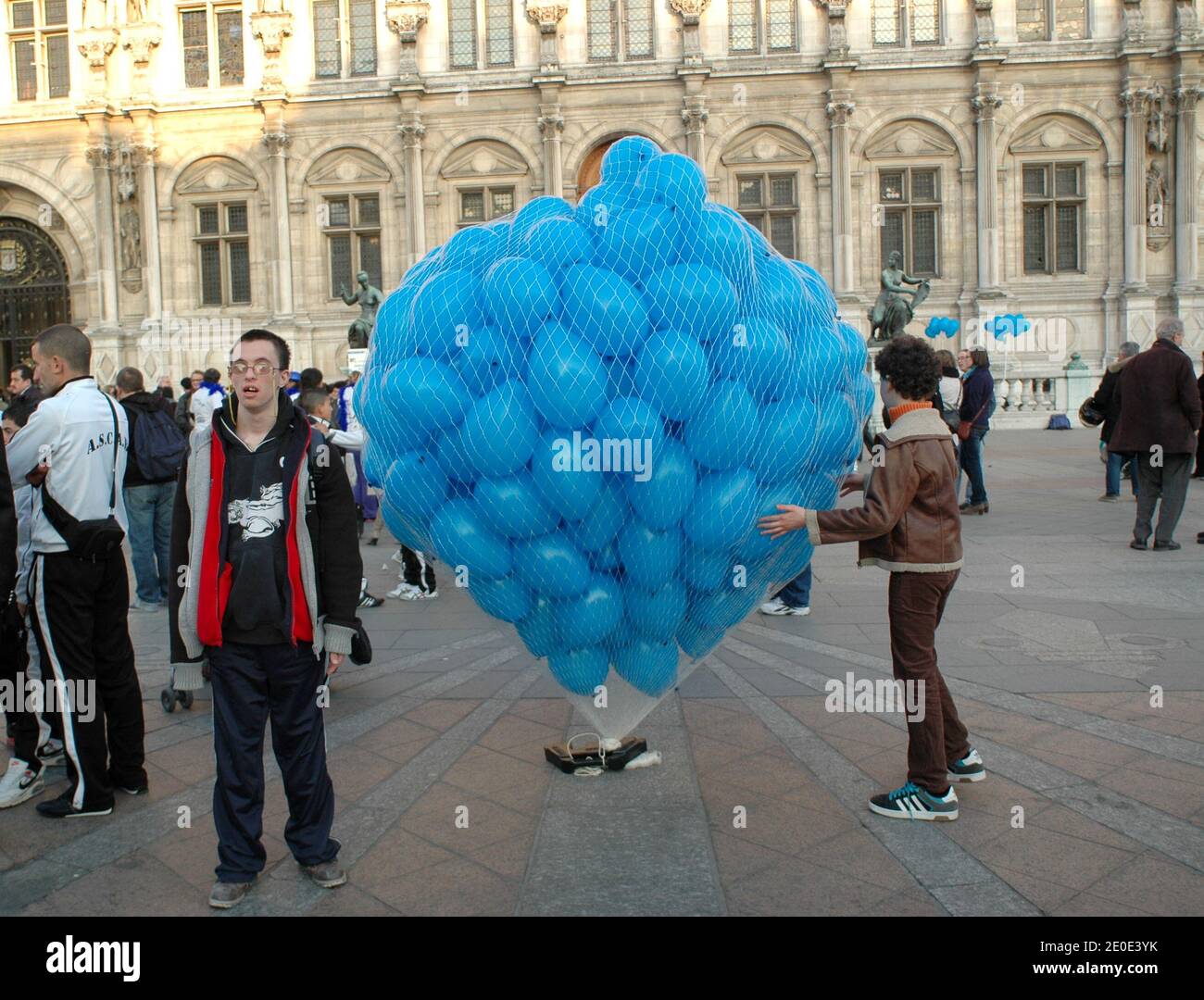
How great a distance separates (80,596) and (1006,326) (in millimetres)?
25345

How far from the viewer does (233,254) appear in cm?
2922

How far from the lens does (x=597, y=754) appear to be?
5230 mm

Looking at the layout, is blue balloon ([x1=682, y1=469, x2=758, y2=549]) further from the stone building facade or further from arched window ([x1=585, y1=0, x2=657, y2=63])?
arched window ([x1=585, y1=0, x2=657, y2=63])

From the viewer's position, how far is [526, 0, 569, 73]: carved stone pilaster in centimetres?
2720

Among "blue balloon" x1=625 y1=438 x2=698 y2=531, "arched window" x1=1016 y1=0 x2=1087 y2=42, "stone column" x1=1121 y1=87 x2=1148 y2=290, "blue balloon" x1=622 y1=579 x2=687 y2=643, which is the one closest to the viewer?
"blue balloon" x1=625 y1=438 x2=698 y2=531

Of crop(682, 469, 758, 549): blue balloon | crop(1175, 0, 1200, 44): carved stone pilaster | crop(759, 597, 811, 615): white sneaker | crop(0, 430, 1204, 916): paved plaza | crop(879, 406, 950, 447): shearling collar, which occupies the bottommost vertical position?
crop(0, 430, 1204, 916): paved plaza

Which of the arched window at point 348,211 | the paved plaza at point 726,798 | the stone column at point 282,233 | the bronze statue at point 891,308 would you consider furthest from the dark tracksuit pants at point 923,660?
the stone column at point 282,233

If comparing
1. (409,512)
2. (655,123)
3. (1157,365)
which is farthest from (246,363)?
(655,123)

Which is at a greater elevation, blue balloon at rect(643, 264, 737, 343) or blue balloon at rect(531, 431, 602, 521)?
blue balloon at rect(643, 264, 737, 343)

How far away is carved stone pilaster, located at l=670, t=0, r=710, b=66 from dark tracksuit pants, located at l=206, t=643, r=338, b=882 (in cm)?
2550

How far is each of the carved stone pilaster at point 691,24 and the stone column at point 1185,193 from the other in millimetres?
11217

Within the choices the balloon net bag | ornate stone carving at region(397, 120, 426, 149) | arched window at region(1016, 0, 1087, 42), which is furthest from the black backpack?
arched window at region(1016, 0, 1087, 42)

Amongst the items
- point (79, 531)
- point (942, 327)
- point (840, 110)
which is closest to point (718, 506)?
point (79, 531)

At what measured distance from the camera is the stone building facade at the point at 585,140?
87.7ft
